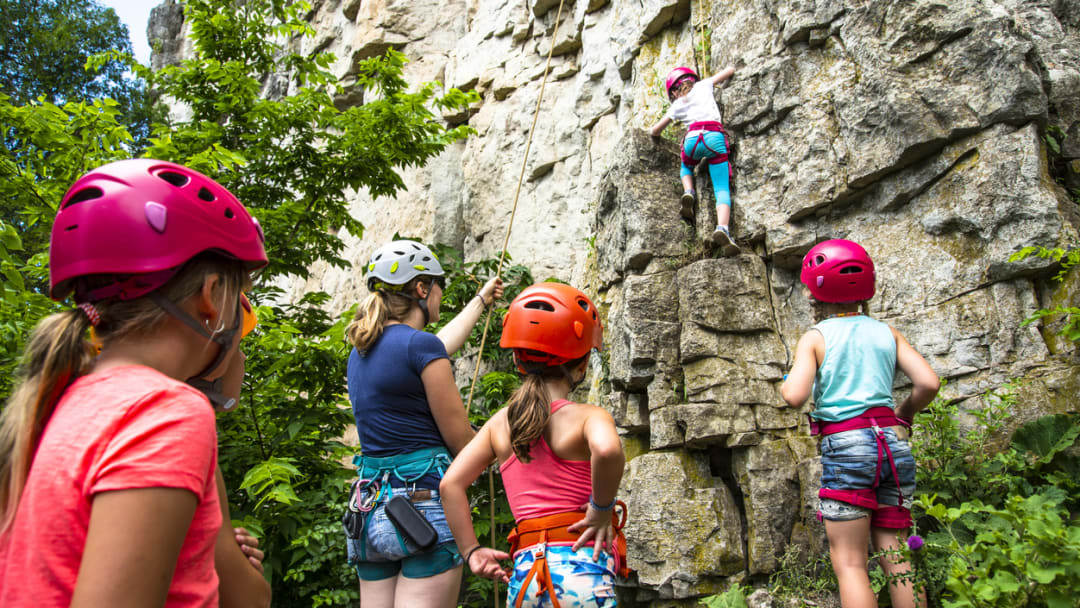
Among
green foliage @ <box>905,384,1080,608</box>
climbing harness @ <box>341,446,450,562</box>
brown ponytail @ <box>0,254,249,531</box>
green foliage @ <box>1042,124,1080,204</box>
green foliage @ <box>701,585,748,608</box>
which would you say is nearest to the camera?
brown ponytail @ <box>0,254,249,531</box>

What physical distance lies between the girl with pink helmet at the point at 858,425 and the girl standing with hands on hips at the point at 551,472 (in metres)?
1.38

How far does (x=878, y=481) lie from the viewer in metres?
3.36

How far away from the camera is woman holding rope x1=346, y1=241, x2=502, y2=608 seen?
2773mm

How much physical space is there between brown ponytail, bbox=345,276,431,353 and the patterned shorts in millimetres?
1213

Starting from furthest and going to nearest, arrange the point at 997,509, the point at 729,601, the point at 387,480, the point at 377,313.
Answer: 1. the point at 729,601
2. the point at 997,509
3. the point at 377,313
4. the point at 387,480

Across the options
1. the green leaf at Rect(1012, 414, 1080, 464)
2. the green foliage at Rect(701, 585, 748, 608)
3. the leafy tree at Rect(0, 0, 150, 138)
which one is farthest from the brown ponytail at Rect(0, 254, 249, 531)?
the leafy tree at Rect(0, 0, 150, 138)

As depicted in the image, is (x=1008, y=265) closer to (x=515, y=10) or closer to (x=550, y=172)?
(x=550, y=172)

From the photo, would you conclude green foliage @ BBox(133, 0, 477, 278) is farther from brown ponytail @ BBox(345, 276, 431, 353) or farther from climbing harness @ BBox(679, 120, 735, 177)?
brown ponytail @ BBox(345, 276, 431, 353)

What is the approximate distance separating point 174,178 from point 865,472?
331 cm

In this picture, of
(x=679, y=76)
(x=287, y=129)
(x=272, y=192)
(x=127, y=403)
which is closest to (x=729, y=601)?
(x=127, y=403)

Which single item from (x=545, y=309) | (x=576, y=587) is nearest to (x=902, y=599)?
(x=576, y=587)

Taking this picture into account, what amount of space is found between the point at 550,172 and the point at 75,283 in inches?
303

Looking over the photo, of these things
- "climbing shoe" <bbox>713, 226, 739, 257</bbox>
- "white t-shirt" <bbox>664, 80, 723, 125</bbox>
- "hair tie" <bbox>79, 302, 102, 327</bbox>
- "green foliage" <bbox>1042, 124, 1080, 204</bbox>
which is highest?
"white t-shirt" <bbox>664, 80, 723, 125</bbox>

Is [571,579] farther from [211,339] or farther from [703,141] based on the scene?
[703,141]
